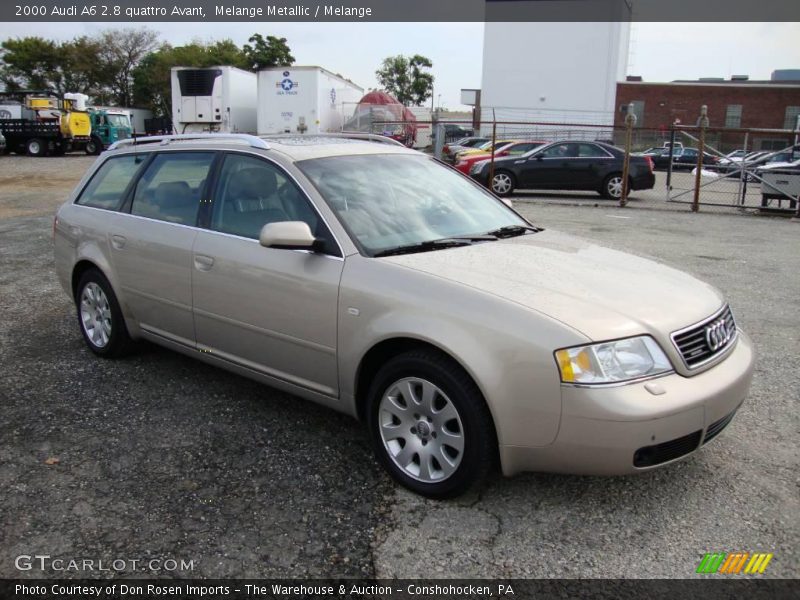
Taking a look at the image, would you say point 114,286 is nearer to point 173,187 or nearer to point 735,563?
point 173,187

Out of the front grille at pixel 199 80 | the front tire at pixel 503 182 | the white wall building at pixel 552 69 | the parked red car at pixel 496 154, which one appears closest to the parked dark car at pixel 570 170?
the front tire at pixel 503 182

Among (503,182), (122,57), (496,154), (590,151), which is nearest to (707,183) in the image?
(590,151)

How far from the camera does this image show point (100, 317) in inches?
197

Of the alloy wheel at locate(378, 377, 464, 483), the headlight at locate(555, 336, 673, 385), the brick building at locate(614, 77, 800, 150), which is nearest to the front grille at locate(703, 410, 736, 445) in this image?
the headlight at locate(555, 336, 673, 385)

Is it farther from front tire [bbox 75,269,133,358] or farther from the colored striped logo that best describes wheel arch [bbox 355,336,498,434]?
front tire [bbox 75,269,133,358]

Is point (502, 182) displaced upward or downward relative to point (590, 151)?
downward

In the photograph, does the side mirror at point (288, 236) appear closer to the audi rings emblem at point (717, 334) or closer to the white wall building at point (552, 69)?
the audi rings emblem at point (717, 334)

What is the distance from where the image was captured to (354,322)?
129 inches

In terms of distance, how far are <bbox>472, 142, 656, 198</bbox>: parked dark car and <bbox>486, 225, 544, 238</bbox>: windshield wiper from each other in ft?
42.6

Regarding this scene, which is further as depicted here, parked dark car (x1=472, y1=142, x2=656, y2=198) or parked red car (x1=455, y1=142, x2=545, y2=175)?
parked red car (x1=455, y1=142, x2=545, y2=175)

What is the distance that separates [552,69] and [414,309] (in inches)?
2039

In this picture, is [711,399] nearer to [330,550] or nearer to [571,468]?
[571,468]

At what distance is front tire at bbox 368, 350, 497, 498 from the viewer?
2910mm

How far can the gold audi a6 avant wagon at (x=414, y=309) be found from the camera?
2.78 metres
